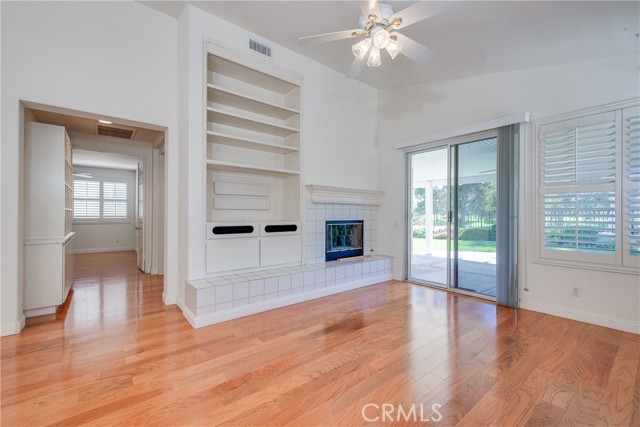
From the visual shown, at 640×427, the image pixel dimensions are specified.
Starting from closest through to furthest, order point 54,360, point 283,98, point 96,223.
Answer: point 54,360 < point 283,98 < point 96,223

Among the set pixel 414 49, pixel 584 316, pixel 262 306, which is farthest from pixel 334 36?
pixel 584 316

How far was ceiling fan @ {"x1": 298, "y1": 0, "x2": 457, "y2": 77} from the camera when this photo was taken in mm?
1874

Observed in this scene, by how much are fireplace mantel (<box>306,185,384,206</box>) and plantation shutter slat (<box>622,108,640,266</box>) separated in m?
2.71

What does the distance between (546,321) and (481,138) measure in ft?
7.09

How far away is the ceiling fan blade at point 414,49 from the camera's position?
2188mm

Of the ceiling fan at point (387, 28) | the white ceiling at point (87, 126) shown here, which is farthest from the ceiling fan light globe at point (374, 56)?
the white ceiling at point (87, 126)

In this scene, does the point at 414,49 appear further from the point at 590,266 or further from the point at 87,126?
the point at 87,126

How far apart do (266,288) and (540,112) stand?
351 cm

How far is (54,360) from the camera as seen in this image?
78.1 inches

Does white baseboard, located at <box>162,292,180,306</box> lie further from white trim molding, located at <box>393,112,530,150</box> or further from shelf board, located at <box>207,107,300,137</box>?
white trim molding, located at <box>393,112,530,150</box>

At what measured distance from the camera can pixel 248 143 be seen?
11.4ft

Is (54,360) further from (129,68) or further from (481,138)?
(481,138)

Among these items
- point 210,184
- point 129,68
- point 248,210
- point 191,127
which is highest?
point 129,68

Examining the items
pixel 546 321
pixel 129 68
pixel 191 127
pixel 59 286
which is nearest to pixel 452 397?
pixel 546 321
